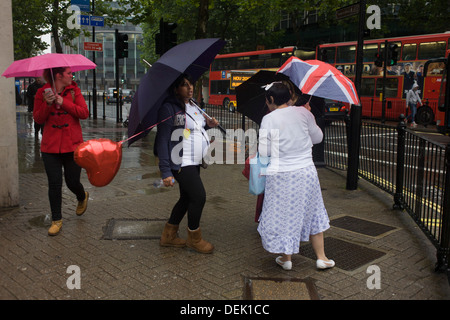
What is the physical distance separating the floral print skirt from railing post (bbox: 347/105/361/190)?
3.50 m

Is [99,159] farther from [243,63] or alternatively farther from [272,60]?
[243,63]

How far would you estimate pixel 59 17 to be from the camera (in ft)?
75.1

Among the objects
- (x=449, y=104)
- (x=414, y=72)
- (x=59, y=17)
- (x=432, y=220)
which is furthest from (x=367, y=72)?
(x=432, y=220)

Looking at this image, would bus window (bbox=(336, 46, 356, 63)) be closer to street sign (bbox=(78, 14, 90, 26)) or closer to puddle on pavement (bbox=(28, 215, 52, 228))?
street sign (bbox=(78, 14, 90, 26))

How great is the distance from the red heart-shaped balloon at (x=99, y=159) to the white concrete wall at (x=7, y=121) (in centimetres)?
213

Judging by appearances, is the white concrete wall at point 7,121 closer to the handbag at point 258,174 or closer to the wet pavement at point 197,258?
the wet pavement at point 197,258

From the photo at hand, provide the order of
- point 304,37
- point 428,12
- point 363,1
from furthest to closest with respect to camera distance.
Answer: point 304,37, point 428,12, point 363,1

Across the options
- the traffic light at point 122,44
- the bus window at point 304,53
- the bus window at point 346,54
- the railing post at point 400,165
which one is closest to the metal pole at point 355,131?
the railing post at point 400,165

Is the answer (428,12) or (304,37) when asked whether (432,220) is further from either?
(304,37)

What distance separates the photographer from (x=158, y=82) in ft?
12.6

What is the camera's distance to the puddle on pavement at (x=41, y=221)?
16.9 feet

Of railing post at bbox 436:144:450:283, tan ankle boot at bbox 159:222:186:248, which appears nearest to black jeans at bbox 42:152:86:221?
tan ankle boot at bbox 159:222:186:248

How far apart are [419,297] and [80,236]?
3468 millimetres

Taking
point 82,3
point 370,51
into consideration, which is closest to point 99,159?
point 82,3
